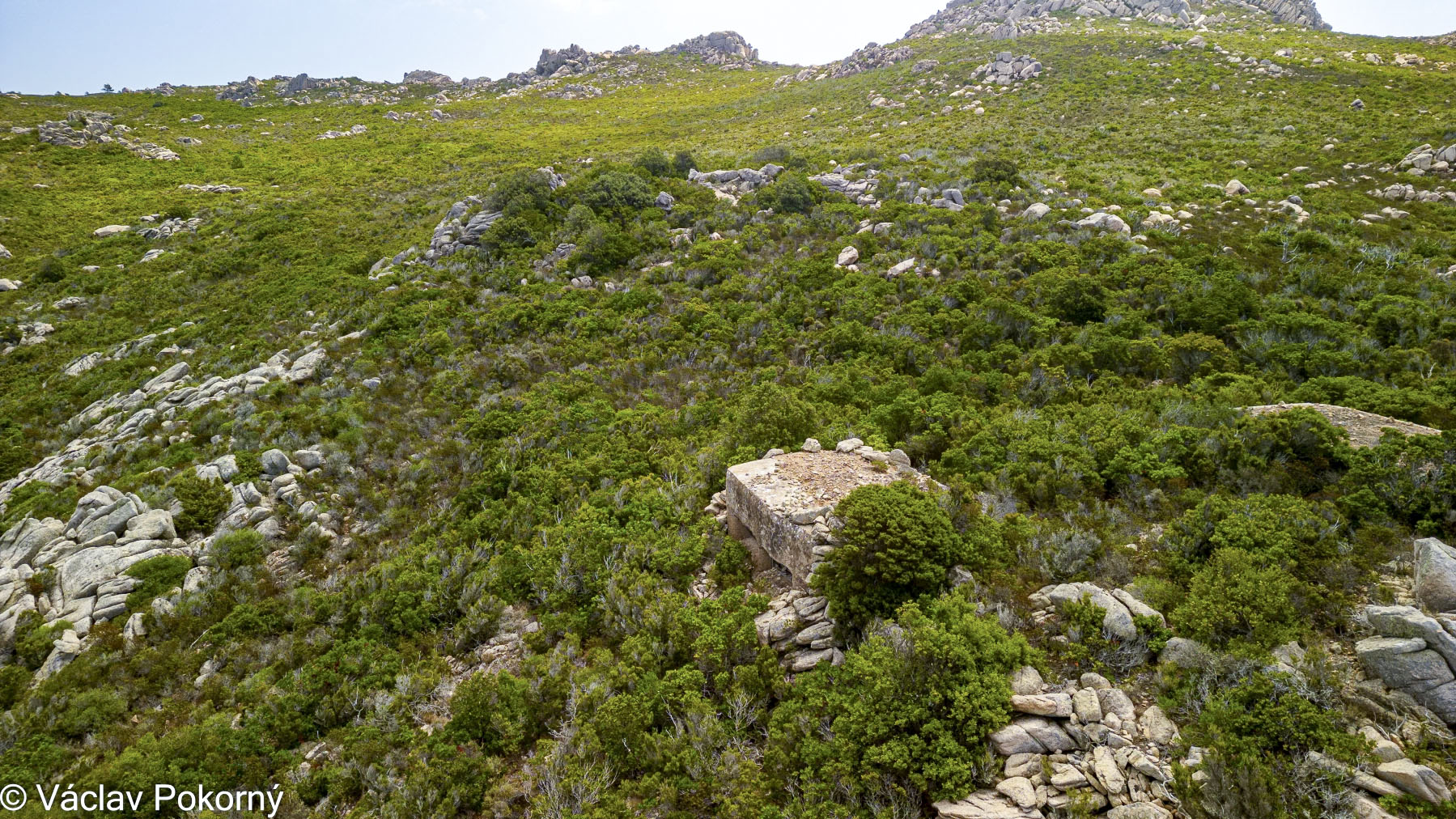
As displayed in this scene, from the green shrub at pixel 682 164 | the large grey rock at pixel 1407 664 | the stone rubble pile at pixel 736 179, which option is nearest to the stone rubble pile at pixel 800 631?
the large grey rock at pixel 1407 664

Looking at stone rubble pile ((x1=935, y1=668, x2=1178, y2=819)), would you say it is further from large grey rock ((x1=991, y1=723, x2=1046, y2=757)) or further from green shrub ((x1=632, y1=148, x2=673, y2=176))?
green shrub ((x1=632, y1=148, x2=673, y2=176))

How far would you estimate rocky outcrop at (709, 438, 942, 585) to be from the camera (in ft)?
27.1

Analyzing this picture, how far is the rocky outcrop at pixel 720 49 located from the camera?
290ft

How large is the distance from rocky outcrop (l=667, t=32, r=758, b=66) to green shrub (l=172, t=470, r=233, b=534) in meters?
94.9

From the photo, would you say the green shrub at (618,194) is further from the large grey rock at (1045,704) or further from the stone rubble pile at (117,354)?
the large grey rock at (1045,704)

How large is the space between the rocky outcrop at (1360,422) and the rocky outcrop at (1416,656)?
4.19 metres

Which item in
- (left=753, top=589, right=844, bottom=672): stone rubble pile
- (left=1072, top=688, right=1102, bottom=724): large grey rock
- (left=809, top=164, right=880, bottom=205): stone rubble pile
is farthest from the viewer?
(left=809, top=164, right=880, bottom=205): stone rubble pile

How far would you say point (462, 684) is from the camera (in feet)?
23.9

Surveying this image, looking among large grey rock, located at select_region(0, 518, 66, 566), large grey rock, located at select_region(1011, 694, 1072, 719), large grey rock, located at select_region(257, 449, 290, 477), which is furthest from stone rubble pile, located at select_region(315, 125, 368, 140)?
large grey rock, located at select_region(1011, 694, 1072, 719)

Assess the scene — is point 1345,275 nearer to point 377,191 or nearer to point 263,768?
point 263,768

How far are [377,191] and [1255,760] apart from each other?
43570mm

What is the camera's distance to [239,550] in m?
10.2

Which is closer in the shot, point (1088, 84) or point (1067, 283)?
point (1067, 283)

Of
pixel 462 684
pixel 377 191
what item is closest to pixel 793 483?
pixel 462 684
